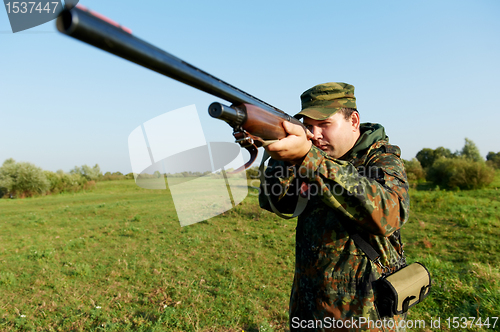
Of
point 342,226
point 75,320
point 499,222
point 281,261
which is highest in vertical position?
point 342,226

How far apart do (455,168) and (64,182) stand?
→ 3225cm

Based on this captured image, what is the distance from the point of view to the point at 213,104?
65.9 inches

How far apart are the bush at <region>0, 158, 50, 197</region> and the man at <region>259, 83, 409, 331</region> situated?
27.8 m

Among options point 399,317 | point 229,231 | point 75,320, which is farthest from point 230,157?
point 229,231

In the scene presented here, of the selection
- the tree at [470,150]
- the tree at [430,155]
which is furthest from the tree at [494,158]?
the tree at [430,155]

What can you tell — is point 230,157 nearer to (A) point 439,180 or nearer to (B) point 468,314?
(B) point 468,314

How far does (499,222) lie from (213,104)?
1264 cm

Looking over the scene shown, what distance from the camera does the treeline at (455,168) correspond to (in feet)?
65.9

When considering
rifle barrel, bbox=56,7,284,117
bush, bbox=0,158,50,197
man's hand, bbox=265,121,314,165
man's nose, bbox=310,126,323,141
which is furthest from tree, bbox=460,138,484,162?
bush, bbox=0,158,50,197

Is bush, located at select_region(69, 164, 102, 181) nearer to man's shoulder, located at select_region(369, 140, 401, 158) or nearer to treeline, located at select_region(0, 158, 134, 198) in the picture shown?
treeline, located at select_region(0, 158, 134, 198)

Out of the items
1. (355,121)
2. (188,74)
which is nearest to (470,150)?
(355,121)

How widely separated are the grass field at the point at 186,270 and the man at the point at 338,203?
2534 millimetres

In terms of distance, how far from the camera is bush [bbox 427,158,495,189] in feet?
65.2

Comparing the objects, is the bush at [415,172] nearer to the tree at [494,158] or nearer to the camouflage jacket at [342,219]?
the tree at [494,158]
